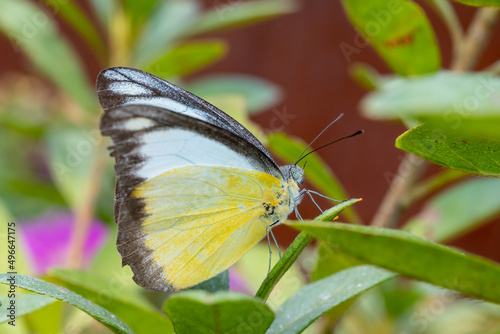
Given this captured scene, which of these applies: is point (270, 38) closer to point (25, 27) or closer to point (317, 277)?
point (25, 27)

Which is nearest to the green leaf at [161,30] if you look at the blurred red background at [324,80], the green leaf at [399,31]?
the green leaf at [399,31]

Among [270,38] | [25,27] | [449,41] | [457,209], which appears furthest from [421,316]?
[270,38]

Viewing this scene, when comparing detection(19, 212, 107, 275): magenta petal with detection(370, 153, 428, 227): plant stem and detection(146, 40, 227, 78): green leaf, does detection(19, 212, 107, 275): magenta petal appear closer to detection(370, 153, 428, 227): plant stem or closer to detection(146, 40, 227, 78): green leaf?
detection(146, 40, 227, 78): green leaf

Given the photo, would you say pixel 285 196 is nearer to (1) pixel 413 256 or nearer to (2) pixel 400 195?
(2) pixel 400 195

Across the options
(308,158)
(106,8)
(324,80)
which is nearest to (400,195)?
(308,158)

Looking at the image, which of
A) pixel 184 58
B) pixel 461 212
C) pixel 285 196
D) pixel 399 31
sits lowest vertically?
pixel 461 212
